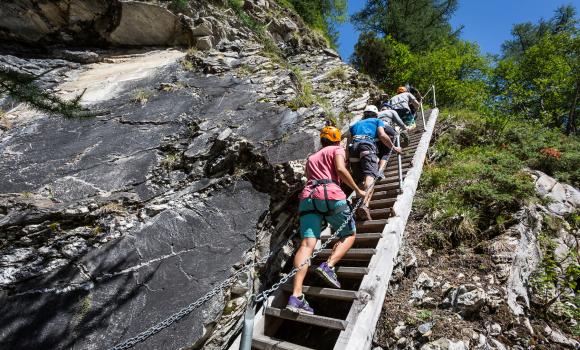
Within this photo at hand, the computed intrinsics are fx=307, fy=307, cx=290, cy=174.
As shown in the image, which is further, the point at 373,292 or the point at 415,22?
the point at 415,22

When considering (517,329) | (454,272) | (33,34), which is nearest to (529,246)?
(454,272)

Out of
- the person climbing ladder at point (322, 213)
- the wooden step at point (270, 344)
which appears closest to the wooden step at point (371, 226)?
the person climbing ladder at point (322, 213)

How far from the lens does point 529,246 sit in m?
5.64

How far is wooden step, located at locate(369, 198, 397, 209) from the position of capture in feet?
18.3

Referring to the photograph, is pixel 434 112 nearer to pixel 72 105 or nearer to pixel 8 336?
pixel 72 105

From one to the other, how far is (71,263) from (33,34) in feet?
31.8

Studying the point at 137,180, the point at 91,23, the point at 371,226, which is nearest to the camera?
the point at 371,226

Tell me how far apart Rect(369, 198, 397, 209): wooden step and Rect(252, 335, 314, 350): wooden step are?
126 inches

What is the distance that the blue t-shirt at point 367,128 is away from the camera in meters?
5.90

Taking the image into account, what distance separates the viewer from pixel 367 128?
19.5ft

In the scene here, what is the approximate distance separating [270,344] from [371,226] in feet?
8.21

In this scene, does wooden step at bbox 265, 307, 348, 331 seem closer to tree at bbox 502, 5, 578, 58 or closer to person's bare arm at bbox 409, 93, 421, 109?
person's bare arm at bbox 409, 93, 421, 109

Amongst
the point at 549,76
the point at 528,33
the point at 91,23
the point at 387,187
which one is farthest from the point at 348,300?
the point at 528,33

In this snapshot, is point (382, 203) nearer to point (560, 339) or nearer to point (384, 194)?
point (384, 194)
